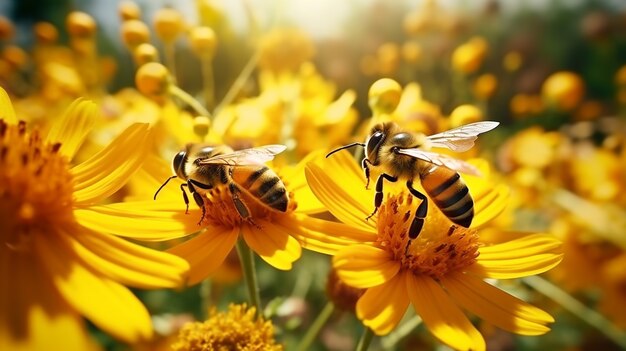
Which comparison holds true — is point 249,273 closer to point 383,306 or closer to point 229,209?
point 229,209

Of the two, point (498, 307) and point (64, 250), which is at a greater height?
point (64, 250)

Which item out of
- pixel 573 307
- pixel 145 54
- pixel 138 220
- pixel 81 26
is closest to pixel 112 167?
pixel 138 220

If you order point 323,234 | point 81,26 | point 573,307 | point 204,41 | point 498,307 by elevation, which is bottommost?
point 573,307

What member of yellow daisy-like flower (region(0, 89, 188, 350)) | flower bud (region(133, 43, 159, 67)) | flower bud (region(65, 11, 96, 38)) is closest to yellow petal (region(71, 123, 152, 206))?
yellow daisy-like flower (region(0, 89, 188, 350))

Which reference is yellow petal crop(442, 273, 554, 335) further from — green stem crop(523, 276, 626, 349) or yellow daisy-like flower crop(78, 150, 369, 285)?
green stem crop(523, 276, 626, 349)

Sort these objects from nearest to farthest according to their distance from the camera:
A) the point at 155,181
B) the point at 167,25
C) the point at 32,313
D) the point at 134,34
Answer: the point at 32,313, the point at 155,181, the point at 134,34, the point at 167,25

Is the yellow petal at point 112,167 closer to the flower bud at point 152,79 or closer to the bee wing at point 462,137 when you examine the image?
the flower bud at point 152,79

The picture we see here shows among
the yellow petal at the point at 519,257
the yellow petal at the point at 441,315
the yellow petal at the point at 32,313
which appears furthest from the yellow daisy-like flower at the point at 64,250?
the yellow petal at the point at 519,257
